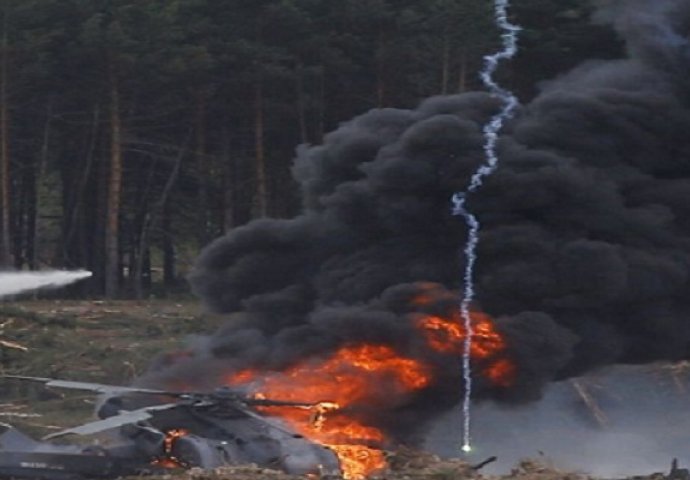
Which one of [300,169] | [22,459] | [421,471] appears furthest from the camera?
[300,169]

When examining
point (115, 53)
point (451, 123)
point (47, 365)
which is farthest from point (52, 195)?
point (451, 123)

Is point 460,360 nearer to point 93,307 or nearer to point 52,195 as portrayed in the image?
point 93,307

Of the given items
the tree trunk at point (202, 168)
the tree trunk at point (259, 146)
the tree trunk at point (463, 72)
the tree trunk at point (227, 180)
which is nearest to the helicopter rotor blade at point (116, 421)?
the tree trunk at point (259, 146)

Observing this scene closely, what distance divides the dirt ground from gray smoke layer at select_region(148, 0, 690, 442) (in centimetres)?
280

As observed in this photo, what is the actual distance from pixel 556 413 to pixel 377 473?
1253 cm

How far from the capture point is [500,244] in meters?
30.9

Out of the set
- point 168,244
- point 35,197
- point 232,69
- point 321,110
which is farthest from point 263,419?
point 168,244

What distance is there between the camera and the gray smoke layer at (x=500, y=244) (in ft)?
99.5

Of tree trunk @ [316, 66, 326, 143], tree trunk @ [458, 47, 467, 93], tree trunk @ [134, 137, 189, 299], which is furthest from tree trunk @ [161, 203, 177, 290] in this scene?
tree trunk @ [458, 47, 467, 93]

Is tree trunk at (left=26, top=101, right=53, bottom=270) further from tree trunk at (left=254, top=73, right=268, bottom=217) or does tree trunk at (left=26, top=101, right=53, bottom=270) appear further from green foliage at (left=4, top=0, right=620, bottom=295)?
tree trunk at (left=254, top=73, right=268, bottom=217)

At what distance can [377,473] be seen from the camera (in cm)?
2788

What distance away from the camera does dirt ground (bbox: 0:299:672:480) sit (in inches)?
1142

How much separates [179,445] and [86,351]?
16774mm

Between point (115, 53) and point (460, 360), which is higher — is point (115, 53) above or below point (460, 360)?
above
